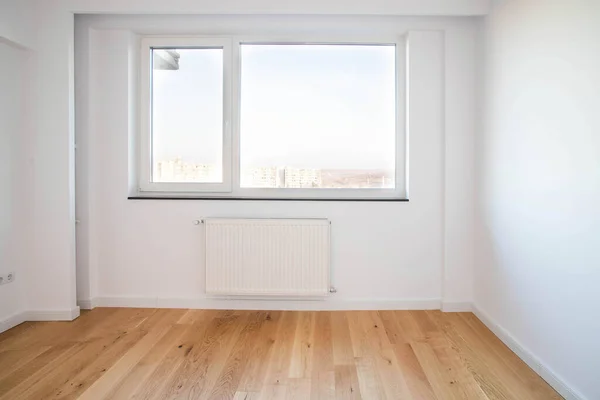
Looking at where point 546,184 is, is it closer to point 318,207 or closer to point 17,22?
point 318,207

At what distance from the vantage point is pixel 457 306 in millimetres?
3420

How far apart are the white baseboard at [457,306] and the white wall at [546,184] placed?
0.24m

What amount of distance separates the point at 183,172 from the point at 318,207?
128 cm

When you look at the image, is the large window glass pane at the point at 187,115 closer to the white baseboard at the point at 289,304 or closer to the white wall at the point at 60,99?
the white wall at the point at 60,99

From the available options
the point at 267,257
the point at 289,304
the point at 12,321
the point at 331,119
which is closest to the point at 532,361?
the point at 289,304

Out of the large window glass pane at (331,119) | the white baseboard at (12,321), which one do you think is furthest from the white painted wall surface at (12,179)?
the large window glass pane at (331,119)

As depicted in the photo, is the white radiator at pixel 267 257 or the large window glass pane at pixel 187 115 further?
the large window glass pane at pixel 187 115

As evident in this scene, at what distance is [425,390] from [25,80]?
3.65 meters

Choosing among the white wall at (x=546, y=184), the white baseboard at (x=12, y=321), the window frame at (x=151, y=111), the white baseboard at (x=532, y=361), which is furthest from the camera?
the window frame at (x=151, y=111)

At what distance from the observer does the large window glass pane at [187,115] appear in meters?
3.61

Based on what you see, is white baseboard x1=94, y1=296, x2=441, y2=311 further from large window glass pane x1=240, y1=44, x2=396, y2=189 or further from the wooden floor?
large window glass pane x1=240, y1=44, x2=396, y2=189

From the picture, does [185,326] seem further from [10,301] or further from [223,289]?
[10,301]

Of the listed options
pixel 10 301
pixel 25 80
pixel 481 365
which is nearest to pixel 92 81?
pixel 25 80

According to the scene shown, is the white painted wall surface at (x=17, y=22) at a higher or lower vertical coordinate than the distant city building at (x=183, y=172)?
higher
